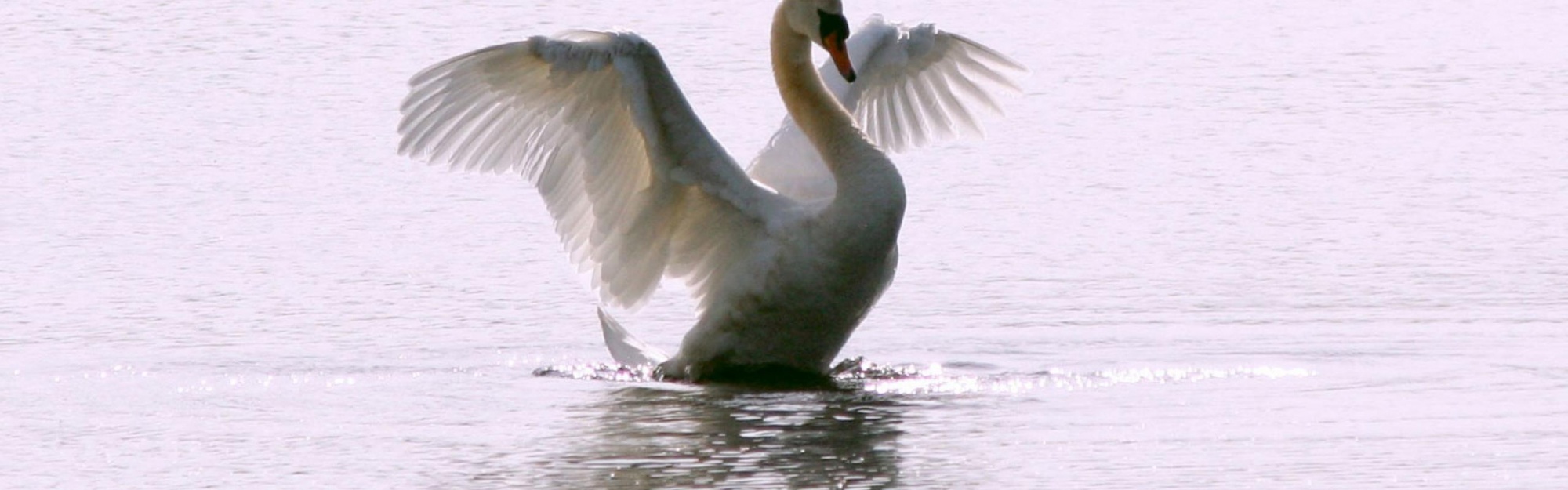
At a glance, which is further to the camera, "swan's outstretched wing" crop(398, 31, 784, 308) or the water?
"swan's outstretched wing" crop(398, 31, 784, 308)

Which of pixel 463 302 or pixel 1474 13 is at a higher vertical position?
pixel 463 302

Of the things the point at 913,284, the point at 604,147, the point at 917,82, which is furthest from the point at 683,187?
the point at 917,82

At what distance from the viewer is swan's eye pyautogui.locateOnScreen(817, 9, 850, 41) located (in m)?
8.00

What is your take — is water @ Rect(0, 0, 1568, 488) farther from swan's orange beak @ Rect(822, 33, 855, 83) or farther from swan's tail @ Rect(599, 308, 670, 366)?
swan's orange beak @ Rect(822, 33, 855, 83)

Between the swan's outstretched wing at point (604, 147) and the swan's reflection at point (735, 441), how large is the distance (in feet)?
1.67

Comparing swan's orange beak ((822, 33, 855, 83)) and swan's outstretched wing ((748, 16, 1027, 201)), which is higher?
swan's orange beak ((822, 33, 855, 83))

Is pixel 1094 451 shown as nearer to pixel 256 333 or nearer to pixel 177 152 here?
pixel 256 333

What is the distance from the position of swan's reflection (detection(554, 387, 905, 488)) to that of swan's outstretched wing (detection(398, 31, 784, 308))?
510mm

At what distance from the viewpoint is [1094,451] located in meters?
6.43

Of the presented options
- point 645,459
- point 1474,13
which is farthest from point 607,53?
point 1474,13

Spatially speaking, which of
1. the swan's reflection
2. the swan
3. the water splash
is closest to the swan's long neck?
the swan

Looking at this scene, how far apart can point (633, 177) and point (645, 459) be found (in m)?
1.63

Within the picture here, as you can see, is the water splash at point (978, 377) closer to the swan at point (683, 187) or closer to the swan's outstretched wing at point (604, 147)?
the swan at point (683, 187)

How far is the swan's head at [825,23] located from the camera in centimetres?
800
